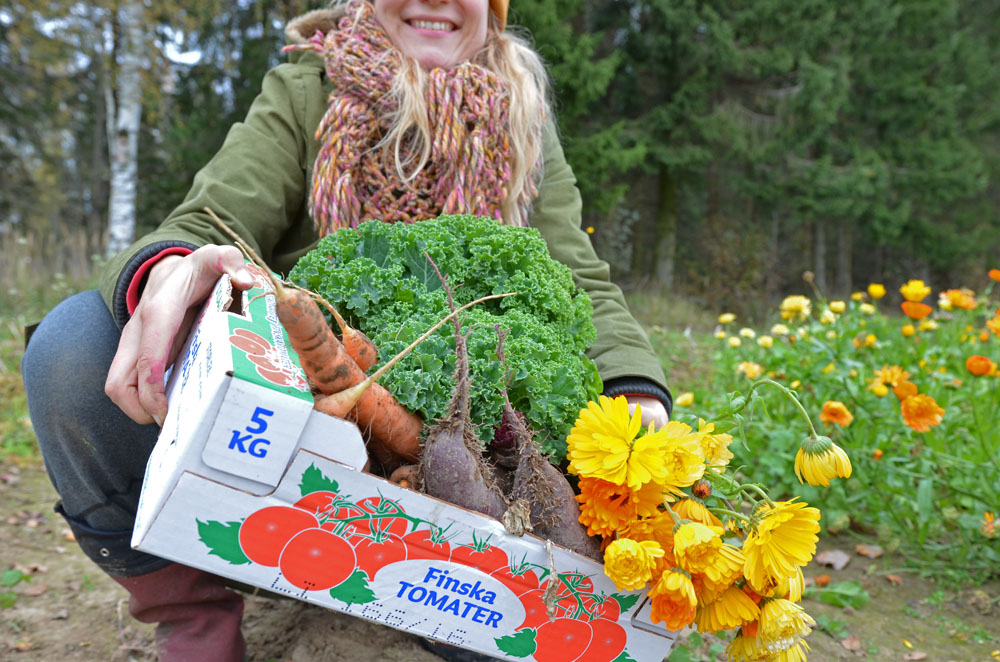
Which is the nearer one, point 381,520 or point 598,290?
point 381,520

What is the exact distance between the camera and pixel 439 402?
1.32 m

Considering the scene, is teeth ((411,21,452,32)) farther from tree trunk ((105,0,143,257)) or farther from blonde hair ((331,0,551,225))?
tree trunk ((105,0,143,257))

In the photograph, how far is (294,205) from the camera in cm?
193

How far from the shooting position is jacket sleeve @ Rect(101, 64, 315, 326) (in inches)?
64.4

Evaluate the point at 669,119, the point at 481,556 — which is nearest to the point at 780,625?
the point at 481,556

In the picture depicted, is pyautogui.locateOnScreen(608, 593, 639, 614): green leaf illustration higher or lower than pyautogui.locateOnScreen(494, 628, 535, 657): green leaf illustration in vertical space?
higher

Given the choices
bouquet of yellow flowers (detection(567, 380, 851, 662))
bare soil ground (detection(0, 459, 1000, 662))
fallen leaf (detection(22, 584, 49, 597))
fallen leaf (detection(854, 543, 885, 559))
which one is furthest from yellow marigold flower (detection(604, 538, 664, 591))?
fallen leaf (detection(22, 584, 49, 597))

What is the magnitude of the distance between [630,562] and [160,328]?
2.99 feet

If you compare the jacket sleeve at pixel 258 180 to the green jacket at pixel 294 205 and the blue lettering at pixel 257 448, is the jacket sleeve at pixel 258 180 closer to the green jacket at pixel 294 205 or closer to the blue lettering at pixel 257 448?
the green jacket at pixel 294 205

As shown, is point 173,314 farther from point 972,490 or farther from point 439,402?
point 972,490

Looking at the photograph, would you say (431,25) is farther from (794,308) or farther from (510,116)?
(794,308)

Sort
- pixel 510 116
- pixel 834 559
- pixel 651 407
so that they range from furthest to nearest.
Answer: pixel 834 559 < pixel 510 116 < pixel 651 407

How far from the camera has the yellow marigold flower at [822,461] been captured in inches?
47.0

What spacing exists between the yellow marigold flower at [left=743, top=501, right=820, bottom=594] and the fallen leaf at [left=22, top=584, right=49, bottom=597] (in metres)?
2.27
